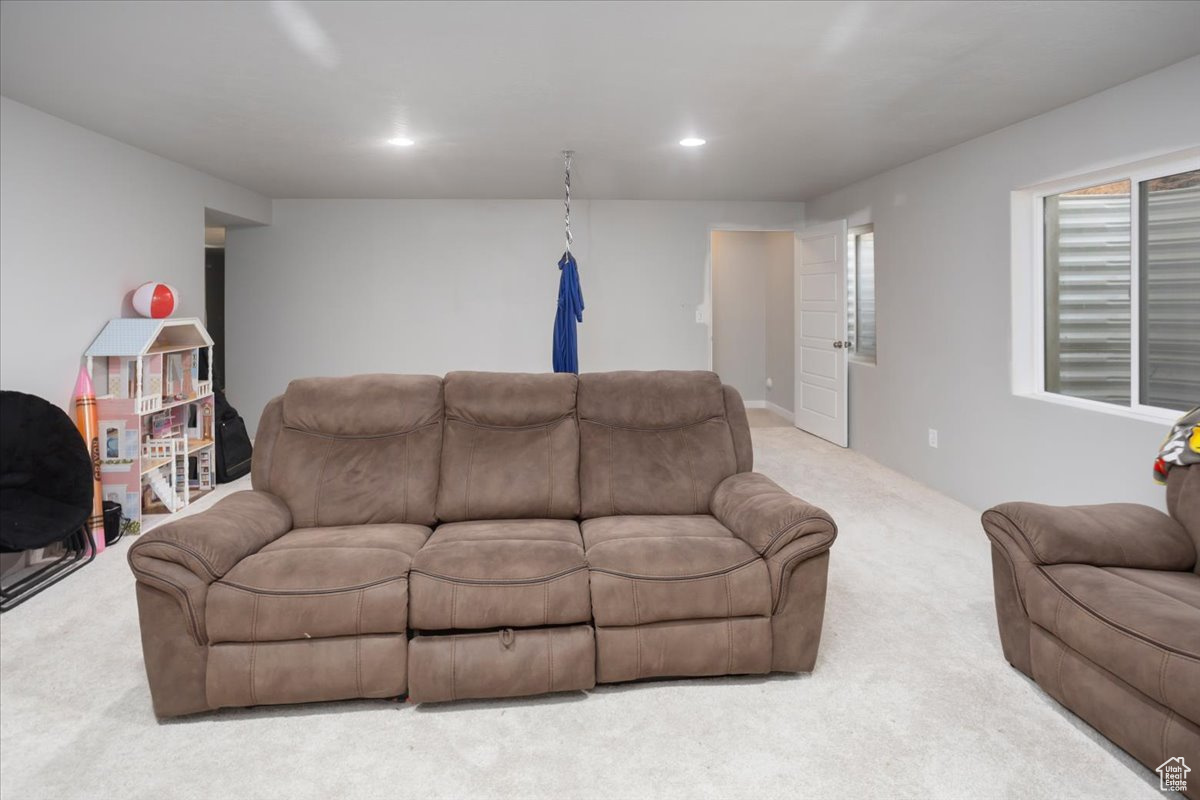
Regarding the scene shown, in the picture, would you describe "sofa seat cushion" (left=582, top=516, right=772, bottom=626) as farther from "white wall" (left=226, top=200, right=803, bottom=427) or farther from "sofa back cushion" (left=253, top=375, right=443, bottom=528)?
"white wall" (left=226, top=200, right=803, bottom=427)

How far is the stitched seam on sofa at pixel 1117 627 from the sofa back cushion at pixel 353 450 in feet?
7.03

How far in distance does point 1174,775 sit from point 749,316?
7585mm

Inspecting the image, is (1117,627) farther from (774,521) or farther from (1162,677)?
(774,521)

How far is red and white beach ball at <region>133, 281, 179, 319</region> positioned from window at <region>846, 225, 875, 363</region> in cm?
528

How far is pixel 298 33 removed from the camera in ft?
9.24

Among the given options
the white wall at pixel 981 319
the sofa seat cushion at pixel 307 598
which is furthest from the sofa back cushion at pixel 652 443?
the white wall at pixel 981 319

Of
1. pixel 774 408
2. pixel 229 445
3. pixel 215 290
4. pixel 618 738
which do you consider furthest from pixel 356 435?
pixel 215 290

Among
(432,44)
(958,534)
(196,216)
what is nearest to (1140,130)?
(958,534)

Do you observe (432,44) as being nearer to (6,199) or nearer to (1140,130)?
(6,199)

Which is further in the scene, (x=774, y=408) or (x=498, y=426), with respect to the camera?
(x=774, y=408)

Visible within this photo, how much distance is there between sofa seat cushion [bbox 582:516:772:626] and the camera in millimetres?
2281

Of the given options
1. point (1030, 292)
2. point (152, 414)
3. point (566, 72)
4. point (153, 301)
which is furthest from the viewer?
point (152, 414)

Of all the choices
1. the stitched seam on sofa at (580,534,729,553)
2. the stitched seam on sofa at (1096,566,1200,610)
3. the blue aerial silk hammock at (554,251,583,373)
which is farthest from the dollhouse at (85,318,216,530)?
the stitched seam on sofa at (1096,566,1200,610)

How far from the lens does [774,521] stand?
2393mm
